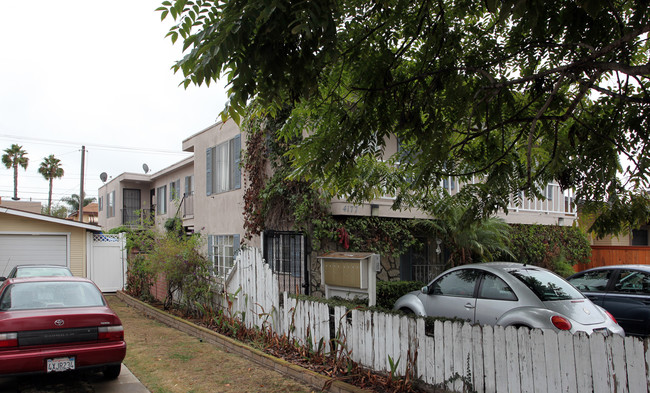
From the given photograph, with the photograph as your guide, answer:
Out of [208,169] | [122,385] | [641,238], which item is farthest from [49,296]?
[641,238]

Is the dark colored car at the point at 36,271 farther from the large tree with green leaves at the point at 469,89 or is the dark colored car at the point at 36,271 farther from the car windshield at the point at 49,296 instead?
the large tree with green leaves at the point at 469,89

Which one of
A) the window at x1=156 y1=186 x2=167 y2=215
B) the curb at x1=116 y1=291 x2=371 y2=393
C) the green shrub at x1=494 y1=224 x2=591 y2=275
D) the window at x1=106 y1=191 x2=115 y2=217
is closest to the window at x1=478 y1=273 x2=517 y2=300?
the curb at x1=116 y1=291 x2=371 y2=393

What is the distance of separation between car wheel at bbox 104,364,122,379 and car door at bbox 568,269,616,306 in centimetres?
806

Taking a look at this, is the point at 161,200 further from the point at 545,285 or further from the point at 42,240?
the point at 545,285

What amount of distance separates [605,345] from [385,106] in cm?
325

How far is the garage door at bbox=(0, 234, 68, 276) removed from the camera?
691 inches

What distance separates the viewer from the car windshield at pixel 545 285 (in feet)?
22.7

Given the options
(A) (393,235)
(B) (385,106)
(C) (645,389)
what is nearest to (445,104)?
(B) (385,106)

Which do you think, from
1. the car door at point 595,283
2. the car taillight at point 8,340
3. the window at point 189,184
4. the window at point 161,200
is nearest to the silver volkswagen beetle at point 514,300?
the car door at point 595,283

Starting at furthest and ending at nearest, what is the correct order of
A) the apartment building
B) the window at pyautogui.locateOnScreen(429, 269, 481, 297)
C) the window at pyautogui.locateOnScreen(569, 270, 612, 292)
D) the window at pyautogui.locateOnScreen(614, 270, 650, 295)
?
the apartment building < the window at pyautogui.locateOnScreen(569, 270, 612, 292) < the window at pyautogui.locateOnScreen(614, 270, 650, 295) < the window at pyautogui.locateOnScreen(429, 269, 481, 297)

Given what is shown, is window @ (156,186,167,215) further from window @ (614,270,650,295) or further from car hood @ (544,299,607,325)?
car hood @ (544,299,607,325)

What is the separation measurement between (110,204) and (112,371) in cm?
2645

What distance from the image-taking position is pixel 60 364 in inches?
244

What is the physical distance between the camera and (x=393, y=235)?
38.5 feet
